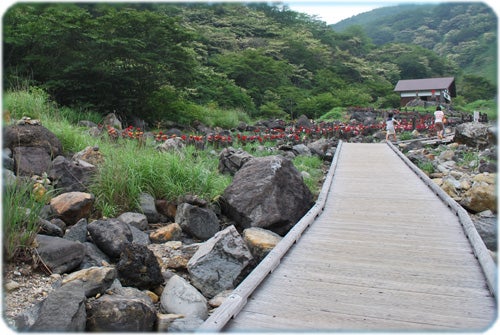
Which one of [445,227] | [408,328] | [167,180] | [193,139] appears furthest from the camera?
[193,139]

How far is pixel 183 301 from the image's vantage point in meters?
3.32

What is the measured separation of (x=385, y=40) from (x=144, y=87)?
62669mm

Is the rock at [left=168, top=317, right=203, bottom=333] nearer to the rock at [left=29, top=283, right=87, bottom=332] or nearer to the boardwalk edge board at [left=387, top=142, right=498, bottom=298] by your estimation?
the rock at [left=29, top=283, right=87, bottom=332]

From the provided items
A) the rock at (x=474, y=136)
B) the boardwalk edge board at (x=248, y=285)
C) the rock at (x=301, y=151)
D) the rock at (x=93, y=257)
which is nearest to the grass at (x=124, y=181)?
the rock at (x=93, y=257)

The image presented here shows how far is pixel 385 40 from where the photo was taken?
68.9 meters

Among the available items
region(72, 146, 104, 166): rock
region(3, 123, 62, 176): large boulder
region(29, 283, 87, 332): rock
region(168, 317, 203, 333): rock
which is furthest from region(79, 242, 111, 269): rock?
region(72, 146, 104, 166): rock

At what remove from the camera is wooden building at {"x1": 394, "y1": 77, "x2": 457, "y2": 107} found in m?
35.9

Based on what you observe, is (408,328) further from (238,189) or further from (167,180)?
(167,180)

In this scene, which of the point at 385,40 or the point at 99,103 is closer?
the point at 99,103

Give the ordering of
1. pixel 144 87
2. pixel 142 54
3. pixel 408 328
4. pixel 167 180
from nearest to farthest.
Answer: pixel 408 328, pixel 167 180, pixel 142 54, pixel 144 87

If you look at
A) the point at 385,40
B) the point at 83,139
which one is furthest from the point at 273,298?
the point at 385,40

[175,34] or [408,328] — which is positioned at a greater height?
[175,34]

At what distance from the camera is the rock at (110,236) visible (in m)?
4.06

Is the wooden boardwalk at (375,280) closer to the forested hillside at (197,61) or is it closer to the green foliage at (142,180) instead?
the forested hillside at (197,61)
